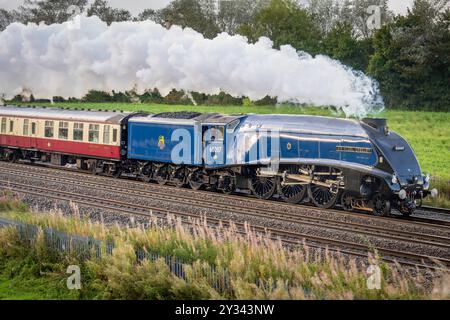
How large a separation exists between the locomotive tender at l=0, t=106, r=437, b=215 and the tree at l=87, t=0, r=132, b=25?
31549 mm

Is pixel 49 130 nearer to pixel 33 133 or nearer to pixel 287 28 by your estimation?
pixel 33 133

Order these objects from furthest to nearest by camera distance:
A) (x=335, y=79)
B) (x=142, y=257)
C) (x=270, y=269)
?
(x=335, y=79)
(x=142, y=257)
(x=270, y=269)

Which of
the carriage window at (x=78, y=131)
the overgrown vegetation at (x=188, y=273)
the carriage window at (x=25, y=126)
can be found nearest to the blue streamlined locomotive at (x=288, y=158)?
the carriage window at (x=78, y=131)

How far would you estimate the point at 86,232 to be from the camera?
15516 mm

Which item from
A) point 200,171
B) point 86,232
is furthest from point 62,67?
point 86,232

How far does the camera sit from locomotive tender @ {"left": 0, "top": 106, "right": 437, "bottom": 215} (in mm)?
20422

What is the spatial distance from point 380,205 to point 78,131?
1635 centimetres

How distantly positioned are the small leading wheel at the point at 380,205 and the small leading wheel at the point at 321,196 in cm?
142

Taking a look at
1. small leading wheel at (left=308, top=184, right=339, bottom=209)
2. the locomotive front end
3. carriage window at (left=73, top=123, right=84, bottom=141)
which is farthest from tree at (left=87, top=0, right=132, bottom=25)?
the locomotive front end

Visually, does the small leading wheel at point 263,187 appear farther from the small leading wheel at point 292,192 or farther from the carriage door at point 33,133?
the carriage door at point 33,133

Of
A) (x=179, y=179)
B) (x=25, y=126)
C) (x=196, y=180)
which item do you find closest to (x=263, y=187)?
(x=196, y=180)

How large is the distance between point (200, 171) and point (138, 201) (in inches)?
163

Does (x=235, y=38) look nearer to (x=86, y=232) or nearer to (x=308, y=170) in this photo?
(x=308, y=170)

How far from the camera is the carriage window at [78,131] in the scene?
102 ft
